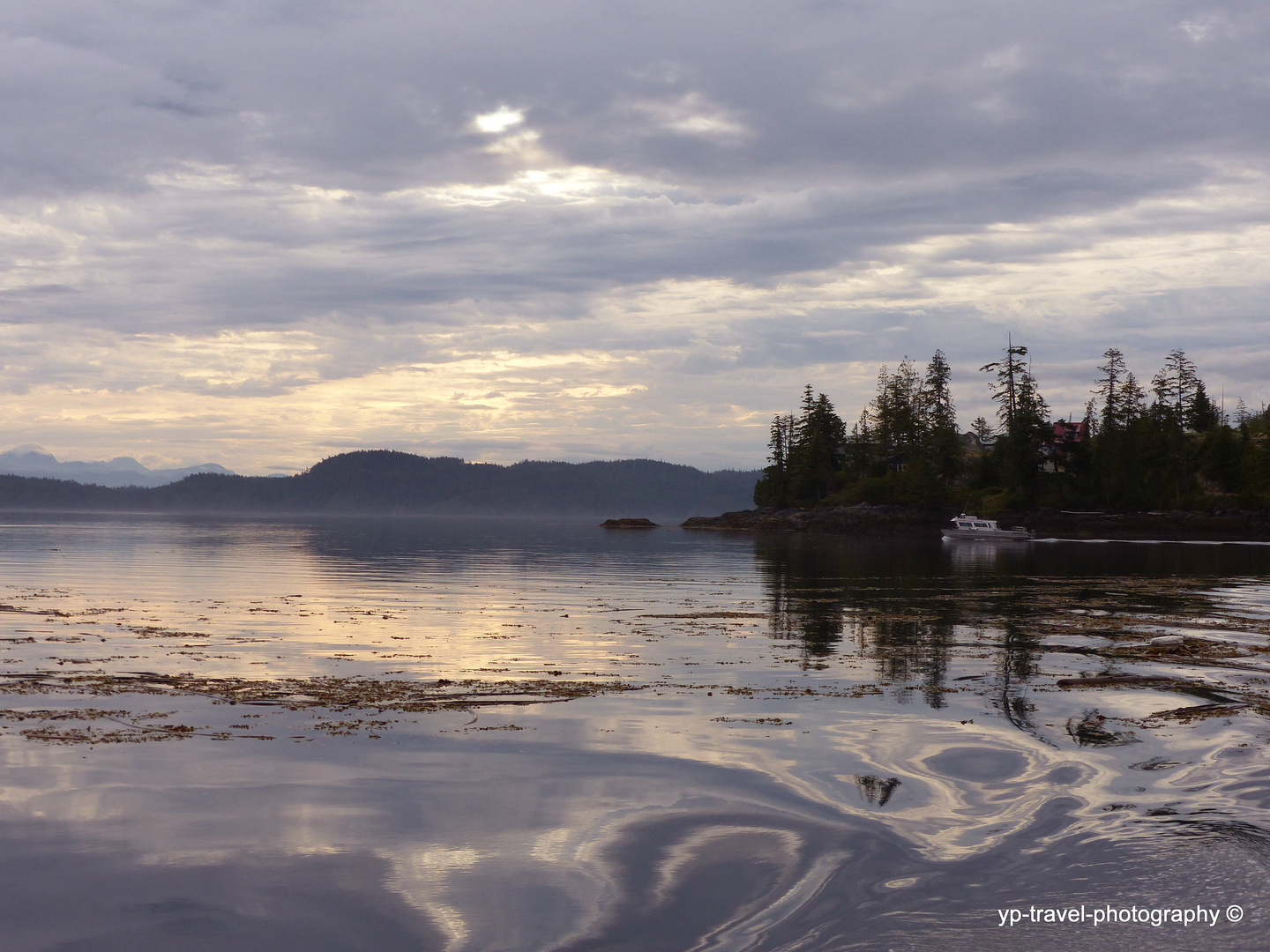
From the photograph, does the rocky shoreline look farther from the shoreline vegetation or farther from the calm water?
the calm water

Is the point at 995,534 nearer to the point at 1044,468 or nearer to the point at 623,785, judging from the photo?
the point at 1044,468

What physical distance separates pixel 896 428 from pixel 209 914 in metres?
157

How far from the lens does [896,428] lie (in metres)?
157

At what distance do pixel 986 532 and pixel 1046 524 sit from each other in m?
12.8

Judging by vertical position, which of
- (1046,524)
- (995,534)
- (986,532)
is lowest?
(995,534)

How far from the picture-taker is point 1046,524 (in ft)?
373

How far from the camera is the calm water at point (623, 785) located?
26.3ft

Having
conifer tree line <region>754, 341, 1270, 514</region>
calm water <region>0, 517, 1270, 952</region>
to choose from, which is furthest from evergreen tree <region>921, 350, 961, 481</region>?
calm water <region>0, 517, 1270, 952</region>

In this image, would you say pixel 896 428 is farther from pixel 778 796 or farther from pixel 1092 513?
pixel 778 796

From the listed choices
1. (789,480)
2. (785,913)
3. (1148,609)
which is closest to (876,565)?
(1148,609)

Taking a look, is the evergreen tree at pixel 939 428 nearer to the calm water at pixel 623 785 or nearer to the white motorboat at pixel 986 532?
the white motorboat at pixel 986 532

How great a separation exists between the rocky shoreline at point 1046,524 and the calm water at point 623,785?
84687 millimetres

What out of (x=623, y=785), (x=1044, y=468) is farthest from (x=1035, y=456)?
(x=623, y=785)

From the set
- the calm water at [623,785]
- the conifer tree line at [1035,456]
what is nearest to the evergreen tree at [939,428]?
the conifer tree line at [1035,456]
